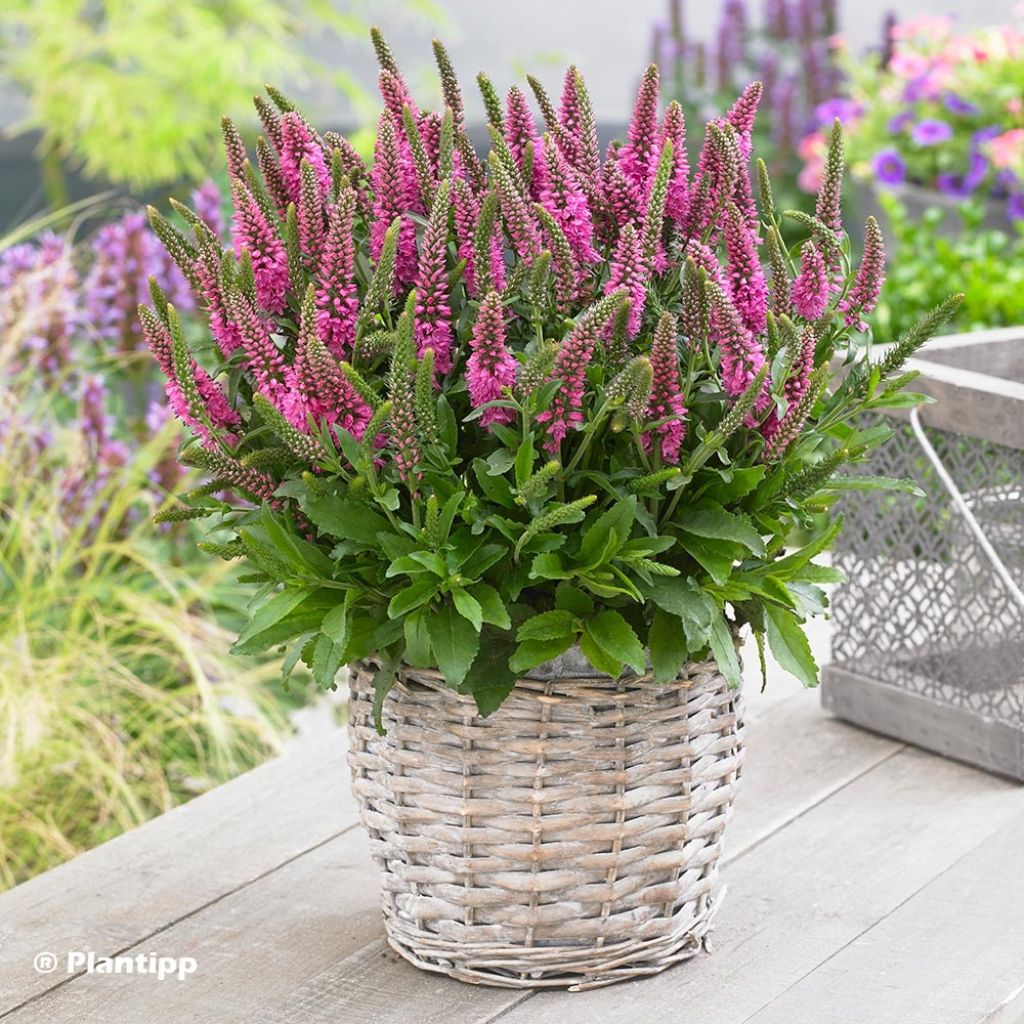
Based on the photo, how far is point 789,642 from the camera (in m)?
1.17

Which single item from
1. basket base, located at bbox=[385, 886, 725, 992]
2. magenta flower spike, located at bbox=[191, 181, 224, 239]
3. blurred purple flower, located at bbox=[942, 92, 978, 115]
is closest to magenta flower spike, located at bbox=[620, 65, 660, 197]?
basket base, located at bbox=[385, 886, 725, 992]

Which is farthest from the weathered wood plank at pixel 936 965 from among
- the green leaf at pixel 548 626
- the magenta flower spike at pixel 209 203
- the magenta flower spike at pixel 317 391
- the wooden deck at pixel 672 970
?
the magenta flower spike at pixel 209 203

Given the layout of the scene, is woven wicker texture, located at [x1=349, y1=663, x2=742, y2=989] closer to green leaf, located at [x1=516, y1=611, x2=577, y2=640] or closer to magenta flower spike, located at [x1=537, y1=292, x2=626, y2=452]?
green leaf, located at [x1=516, y1=611, x2=577, y2=640]

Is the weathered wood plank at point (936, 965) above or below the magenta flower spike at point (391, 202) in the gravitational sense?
below

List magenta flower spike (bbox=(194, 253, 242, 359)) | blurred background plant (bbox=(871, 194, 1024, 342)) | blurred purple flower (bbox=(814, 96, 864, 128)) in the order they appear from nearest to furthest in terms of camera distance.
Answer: magenta flower spike (bbox=(194, 253, 242, 359)) → blurred background plant (bbox=(871, 194, 1024, 342)) → blurred purple flower (bbox=(814, 96, 864, 128))

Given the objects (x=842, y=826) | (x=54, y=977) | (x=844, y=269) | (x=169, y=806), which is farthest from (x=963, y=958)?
(x=169, y=806)

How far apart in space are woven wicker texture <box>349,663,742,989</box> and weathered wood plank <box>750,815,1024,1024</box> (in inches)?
5.1

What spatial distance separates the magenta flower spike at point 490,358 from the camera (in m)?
1.02

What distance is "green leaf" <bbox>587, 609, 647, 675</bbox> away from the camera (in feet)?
3.55

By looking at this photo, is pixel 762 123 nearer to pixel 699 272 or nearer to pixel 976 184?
pixel 976 184

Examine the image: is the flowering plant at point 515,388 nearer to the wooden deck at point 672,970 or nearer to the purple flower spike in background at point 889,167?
the wooden deck at point 672,970

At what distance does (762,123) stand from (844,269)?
4521mm

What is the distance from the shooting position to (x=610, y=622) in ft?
3.60

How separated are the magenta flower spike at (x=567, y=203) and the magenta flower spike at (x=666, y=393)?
3.7 inches
